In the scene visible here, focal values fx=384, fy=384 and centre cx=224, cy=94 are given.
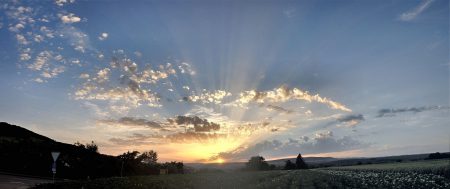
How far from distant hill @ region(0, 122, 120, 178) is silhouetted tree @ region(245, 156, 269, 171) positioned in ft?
277

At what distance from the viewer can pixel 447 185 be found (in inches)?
910

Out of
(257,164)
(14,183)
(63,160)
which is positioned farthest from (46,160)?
(257,164)

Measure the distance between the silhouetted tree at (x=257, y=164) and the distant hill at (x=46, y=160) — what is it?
84.5 metres

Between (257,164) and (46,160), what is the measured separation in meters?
98.7

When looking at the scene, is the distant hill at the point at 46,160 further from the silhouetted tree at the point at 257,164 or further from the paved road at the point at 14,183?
the silhouetted tree at the point at 257,164

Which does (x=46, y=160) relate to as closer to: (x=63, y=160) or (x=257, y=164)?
(x=63, y=160)

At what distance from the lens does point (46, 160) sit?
50.9 metres

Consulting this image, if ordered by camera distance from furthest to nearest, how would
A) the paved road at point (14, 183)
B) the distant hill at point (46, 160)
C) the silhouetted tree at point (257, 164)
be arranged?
the silhouetted tree at point (257, 164) → the distant hill at point (46, 160) → the paved road at point (14, 183)

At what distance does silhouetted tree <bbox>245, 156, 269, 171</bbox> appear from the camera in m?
140

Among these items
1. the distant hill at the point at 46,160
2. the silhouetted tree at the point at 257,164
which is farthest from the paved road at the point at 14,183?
the silhouetted tree at the point at 257,164

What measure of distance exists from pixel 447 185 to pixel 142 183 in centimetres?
2605

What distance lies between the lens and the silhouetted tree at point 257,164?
139625mm

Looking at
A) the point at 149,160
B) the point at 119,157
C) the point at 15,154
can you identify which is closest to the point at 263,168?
the point at 149,160

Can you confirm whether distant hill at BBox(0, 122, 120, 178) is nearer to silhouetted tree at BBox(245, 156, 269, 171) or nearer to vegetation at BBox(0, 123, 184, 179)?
vegetation at BBox(0, 123, 184, 179)
